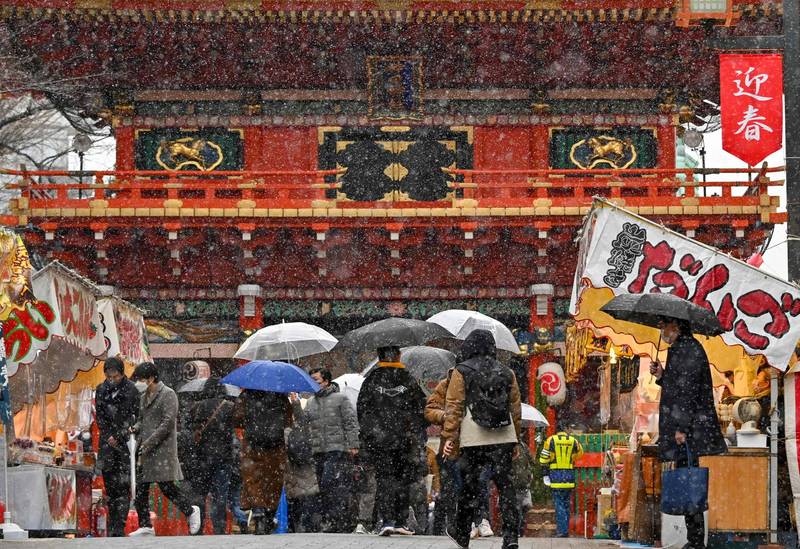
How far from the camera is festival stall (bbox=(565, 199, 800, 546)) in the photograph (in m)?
11.8

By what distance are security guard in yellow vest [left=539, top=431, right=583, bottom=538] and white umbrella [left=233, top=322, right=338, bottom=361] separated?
294 cm

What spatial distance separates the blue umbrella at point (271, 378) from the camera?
1385cm

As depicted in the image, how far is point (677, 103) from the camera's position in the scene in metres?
22.4

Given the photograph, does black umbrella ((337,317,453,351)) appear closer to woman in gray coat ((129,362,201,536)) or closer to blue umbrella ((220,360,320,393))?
blue umbrella ((220,360,320,393))

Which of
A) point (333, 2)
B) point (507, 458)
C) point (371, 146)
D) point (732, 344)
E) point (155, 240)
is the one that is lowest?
point (507, 458)

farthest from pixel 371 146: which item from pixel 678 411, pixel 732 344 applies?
pixel 678 411

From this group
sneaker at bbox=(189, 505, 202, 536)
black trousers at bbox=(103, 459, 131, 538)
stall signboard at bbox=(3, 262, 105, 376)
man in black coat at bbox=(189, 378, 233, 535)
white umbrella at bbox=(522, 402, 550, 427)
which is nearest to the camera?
black trousers at bbox=(103, 459, 131, 538)

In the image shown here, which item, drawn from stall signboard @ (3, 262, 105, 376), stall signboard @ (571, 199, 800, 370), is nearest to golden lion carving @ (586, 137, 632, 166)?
stall signboard @ (571, 199, 800, 370)

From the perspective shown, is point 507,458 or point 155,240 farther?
point 155,240

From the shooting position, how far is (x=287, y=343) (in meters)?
18.2

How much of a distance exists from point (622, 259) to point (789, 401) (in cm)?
202

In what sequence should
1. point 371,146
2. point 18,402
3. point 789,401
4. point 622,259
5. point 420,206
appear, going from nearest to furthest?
point 789,401 → point 622,259 → point 18,402 → point 420,206 → point 371,146

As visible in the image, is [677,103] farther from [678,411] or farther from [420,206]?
[678,411]

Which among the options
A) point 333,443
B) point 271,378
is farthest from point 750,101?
point 271,378
